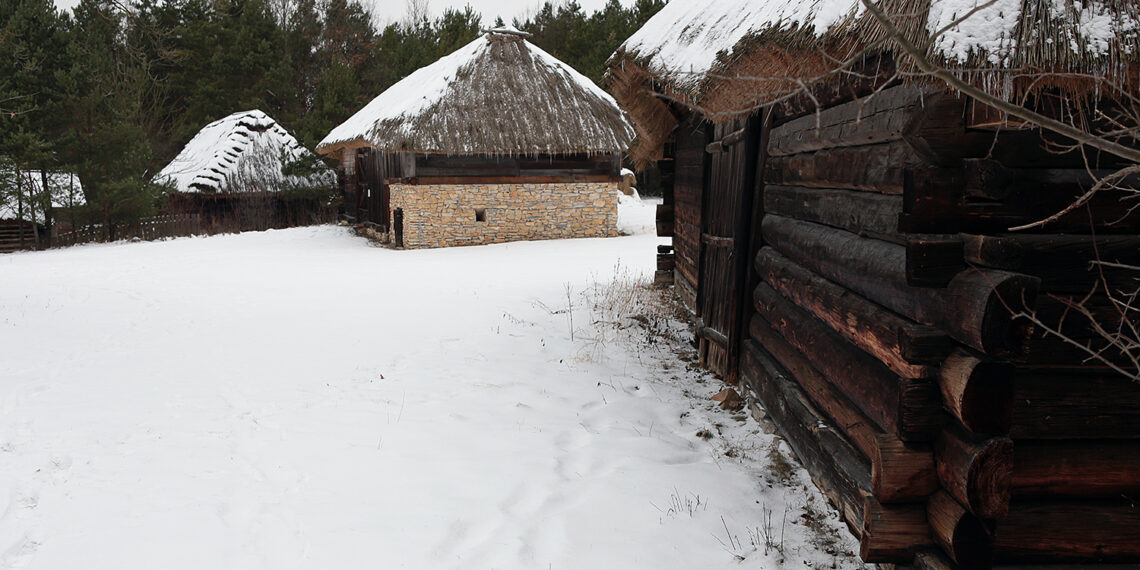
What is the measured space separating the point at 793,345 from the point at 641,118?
12.0ft

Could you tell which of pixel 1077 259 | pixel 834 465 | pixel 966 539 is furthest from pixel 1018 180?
pixel 834 465

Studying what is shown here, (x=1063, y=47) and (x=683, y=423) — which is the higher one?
(x=1063, y=47)

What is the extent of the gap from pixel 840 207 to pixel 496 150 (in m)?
11.2

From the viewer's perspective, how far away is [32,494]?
3.39 metres

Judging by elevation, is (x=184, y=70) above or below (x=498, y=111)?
above

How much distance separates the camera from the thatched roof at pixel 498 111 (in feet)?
44.8

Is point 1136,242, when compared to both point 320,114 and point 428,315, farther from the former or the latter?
point 320,114

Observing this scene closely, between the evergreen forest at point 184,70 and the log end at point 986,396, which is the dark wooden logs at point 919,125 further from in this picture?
the evergreen forest at point 184,70

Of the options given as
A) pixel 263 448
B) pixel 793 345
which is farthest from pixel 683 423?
pixel 263 448

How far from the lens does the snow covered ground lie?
120 inches

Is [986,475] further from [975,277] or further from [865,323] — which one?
[865,323]

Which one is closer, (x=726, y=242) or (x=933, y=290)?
(x=933, y=290)

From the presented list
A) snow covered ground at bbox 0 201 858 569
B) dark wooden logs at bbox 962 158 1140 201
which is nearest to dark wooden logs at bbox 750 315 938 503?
snow covered ground at bbox 0 201 858 569

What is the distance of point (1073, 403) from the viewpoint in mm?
2486
